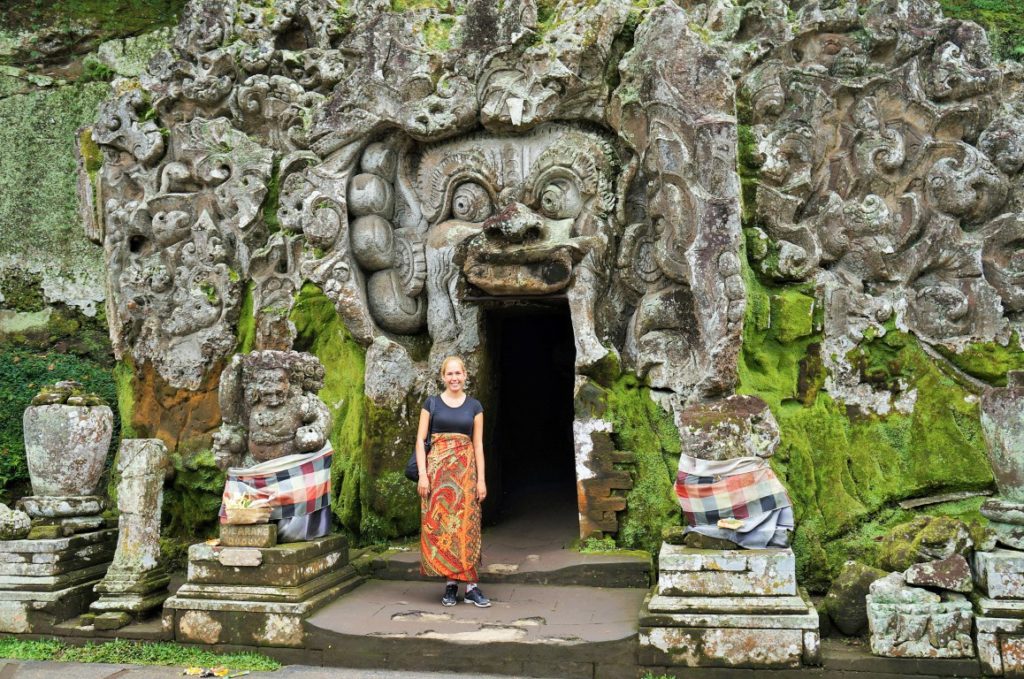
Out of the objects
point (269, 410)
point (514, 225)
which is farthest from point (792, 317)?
point (269, 410)

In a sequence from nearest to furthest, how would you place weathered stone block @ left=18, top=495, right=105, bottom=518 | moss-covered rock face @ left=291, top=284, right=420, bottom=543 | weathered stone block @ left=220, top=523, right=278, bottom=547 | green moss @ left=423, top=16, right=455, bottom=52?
weathered stone block @ left=220, top=523, right=278, bottom=547 < weathered stone block @ left=18, top=495, right=105, bottom=518 < moss-covered rock face @ left=291, top=284, right=420, bottom=543 < green moss @ left=423, top=16, right=455, bottom=52

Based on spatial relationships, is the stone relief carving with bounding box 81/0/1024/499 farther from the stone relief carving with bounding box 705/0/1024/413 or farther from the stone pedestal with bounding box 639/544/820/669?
the stone pedestal with bounding box 639/544/820/669

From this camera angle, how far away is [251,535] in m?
5.69

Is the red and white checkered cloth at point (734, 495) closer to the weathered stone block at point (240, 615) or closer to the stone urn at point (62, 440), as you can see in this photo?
the weathered stone block at point (240, 615)

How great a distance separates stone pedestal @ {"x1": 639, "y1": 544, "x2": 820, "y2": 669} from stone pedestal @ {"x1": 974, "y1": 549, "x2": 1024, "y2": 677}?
85 cm

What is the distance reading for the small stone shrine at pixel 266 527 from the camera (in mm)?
5469

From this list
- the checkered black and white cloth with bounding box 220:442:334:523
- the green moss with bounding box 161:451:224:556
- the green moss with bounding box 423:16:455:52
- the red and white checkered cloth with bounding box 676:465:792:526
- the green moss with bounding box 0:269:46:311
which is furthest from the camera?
the green moss with bounding box 0:269:46:311

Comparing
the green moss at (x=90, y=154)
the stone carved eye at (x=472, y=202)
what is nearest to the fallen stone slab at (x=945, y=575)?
the stone carved eye at (x=472, y=202)

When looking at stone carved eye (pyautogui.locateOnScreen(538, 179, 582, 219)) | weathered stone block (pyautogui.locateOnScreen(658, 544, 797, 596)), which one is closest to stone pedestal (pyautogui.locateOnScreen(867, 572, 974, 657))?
weathered stone block (pyautogui.locateOnScreen(658, 544, 797, 596))

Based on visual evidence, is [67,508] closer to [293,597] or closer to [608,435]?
A: [293,597]

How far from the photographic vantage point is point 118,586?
5.92 metres

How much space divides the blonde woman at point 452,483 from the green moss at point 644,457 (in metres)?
1.66

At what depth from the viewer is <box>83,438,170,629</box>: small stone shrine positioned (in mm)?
5887

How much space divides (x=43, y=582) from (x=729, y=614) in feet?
14.9
